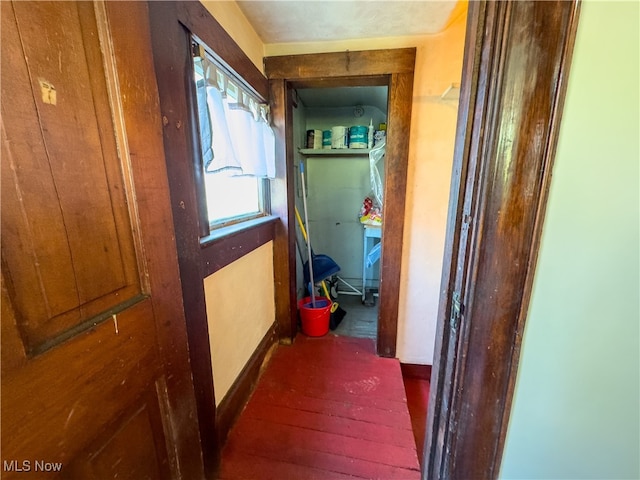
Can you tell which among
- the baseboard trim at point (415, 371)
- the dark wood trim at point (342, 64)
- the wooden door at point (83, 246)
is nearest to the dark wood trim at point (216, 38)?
the dark wood trim at point (342, 64)

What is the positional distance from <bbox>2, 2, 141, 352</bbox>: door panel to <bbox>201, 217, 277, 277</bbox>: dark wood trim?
496 mm

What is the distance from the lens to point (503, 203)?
0.50 m

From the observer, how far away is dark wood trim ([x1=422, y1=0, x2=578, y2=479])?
0.45m

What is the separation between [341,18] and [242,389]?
2113mm

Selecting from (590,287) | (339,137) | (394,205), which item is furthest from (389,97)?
(590,287)

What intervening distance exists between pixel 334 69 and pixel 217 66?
0.75 meters

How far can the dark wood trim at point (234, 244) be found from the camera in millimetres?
1058

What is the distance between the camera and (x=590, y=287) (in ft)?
1.62

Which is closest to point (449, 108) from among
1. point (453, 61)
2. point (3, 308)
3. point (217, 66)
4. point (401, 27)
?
point (453, 61)

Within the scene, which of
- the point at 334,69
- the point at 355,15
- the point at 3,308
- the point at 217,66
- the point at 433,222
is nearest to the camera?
the point at 3,308

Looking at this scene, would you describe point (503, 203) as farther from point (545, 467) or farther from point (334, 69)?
point (334, 69)

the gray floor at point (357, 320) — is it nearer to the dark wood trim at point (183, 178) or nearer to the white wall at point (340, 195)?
the white wall at point (340, 195)

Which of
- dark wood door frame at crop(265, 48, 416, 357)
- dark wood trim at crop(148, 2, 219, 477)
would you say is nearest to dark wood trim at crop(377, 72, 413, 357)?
dark wood door frame at crop(265, 48, 416, 357)

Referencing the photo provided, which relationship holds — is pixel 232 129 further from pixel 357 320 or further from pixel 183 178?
pixel 357 320
